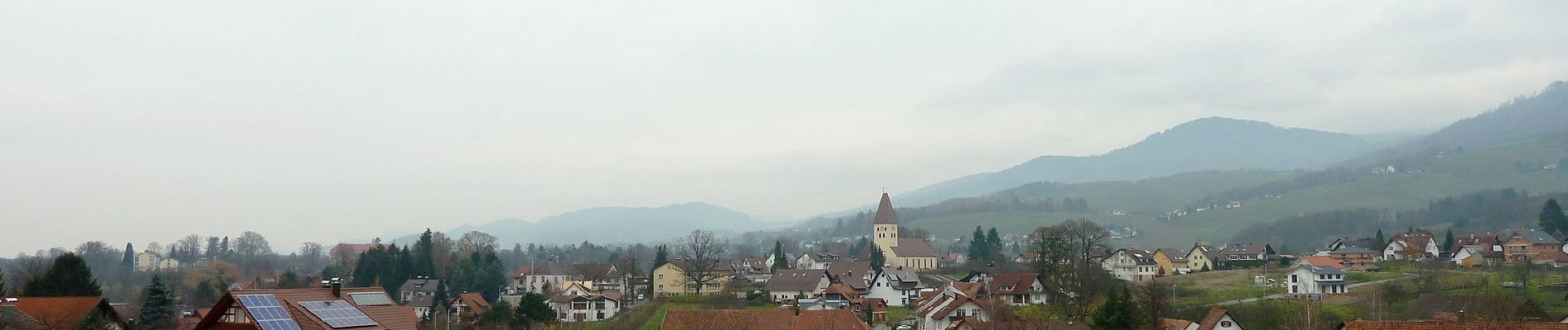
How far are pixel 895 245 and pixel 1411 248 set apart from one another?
48.2 metres

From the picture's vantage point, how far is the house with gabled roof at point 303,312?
1091 inches

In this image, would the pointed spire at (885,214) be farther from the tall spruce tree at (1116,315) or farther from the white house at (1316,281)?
the tall spruce tree at (1116,315)

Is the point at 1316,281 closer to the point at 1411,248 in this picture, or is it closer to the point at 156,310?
the point at 1411,248

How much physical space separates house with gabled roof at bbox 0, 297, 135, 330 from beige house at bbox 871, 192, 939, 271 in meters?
82.8

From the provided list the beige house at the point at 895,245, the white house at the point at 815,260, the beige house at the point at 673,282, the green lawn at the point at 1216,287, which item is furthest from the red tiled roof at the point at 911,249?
the beige house at the point at 673,282

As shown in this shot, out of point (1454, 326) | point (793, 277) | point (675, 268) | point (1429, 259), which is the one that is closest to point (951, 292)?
point (793, 277)

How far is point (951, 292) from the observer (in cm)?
6600

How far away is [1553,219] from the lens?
90062 millimetres

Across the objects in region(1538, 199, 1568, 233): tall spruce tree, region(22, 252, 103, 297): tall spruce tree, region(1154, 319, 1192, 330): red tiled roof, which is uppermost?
region(1538, 199, 1568, 233): tall spruce tree

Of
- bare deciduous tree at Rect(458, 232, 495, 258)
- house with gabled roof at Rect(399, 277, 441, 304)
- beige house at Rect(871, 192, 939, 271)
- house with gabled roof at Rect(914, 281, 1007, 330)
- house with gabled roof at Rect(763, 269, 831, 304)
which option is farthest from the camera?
beige house at Rect(871, 192, 939, 271)

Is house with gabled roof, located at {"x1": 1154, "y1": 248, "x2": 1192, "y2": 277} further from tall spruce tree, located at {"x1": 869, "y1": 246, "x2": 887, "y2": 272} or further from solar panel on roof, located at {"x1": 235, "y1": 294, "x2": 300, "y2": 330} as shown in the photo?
solar panel on roof, located at {"x1": 235, "y1": 294, "x2": 300, "y2": 330}

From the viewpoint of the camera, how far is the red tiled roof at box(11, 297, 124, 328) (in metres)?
33.7


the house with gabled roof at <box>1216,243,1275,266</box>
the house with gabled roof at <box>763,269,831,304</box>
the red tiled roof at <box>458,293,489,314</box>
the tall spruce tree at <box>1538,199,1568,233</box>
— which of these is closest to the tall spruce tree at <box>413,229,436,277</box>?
the red tiled roof at <box>458,293,489,314</box>

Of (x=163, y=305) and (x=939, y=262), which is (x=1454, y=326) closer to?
(x=163, y=305)
